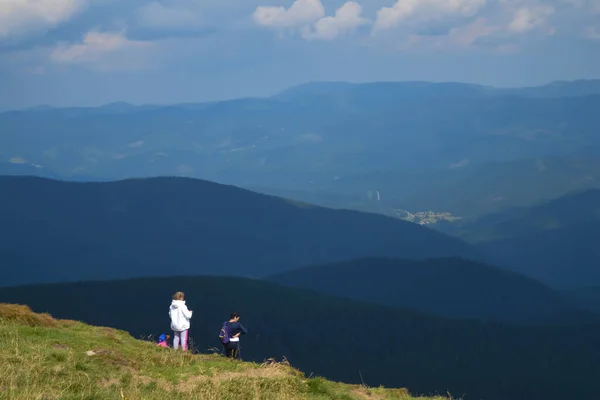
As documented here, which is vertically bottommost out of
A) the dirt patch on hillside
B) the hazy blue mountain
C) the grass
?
the hazy blue mountain

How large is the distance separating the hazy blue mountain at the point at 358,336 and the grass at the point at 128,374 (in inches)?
4157

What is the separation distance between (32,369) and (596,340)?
17609cm

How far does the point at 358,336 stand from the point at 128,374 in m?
143

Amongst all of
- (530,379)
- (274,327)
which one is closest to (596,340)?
Answer: (530,379)

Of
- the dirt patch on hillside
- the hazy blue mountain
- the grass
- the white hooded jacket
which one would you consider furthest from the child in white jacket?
the hazy blue mountain

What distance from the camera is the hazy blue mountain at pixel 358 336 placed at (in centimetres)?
13300

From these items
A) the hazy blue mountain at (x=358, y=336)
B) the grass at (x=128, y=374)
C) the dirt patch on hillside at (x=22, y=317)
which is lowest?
the hazy blue mountain at (x=358, y=336)

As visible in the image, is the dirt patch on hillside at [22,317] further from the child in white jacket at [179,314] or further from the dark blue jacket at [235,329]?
the dark blue jacket at [235,329]

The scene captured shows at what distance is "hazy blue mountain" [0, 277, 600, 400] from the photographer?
13300 cm

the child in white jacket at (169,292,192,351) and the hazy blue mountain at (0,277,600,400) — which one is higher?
the child in white jacket at (169,292,192,351)

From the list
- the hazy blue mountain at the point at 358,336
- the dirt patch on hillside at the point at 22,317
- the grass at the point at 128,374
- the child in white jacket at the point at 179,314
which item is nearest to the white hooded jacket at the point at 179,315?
the child in white jacket at the point at 179,314

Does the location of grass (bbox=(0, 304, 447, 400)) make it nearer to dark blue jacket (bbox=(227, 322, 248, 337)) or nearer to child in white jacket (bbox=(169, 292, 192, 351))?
child in white jacket (bbox=(169, 292, 192, 351))

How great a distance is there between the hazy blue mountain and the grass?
105579mm

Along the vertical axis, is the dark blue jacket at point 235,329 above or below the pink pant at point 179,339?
above
